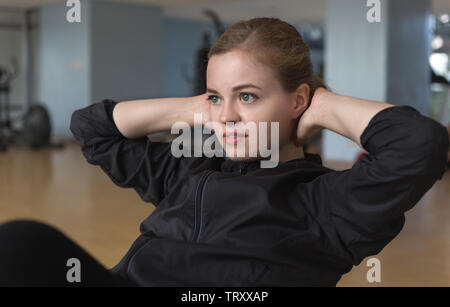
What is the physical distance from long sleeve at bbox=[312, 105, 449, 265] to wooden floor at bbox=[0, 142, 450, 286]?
35.6 inches

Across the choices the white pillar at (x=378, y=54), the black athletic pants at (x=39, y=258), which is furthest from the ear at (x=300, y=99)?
the white pillar at (x=378, y=54)

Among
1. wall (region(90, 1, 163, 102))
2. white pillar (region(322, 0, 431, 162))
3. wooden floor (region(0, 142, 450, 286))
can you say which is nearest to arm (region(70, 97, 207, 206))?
wooden floor (region(0, 142, 450, 286))

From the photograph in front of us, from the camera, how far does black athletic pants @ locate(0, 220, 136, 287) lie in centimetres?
70

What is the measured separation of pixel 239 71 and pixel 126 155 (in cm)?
33

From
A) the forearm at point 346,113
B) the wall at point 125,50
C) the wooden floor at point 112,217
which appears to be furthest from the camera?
the wall at point 125,50

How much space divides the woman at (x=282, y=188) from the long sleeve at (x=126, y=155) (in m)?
0.08

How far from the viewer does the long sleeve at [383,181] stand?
0.74 metres

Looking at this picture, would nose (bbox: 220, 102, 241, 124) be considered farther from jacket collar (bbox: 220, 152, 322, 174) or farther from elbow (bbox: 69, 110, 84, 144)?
elbow (bbox: 69, 110, 84, 144)

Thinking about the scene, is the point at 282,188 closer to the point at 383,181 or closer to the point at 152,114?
the point at 383,181

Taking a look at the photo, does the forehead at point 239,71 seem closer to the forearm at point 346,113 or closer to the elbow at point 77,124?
the forearm at point 346,113

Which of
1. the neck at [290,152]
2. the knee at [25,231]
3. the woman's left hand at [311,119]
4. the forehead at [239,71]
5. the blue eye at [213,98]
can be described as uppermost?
the forehead at [239,71]

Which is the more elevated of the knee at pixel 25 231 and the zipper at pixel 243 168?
the zipper at pixel 243 168

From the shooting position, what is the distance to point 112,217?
2.67 meters

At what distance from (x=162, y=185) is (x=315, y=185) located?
323mm
